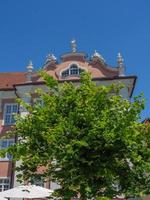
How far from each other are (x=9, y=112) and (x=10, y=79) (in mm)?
4849

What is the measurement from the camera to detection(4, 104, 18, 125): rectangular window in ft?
109

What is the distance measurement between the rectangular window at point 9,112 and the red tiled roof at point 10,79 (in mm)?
1484

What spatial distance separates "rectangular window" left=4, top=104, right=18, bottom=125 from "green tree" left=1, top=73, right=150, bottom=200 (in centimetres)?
1572

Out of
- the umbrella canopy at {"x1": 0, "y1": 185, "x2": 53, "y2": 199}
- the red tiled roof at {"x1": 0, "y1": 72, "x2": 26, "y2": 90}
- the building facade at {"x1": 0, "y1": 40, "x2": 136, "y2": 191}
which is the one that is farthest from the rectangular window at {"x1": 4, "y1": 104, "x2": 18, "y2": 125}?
the umbrella canopy at {"x1": 0, "y1": 185, "x2": 53, "y2": 199}

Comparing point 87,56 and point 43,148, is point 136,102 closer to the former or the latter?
point 43,148

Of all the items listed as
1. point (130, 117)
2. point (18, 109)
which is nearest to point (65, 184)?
point (130, 117)

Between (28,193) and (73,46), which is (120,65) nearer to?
(73,46)

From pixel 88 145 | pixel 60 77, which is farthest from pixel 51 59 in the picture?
pixel 88 145

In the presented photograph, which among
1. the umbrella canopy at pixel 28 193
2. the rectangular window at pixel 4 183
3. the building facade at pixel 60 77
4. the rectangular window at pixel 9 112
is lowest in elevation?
the umbrella canopy at pixel 28 193

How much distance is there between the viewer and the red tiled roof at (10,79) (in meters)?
35.3

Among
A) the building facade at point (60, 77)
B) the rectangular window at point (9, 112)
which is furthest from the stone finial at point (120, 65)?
the rectangular window at point (9, 112)

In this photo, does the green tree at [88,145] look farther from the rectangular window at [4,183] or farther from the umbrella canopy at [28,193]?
the rectangular window at [4,183]

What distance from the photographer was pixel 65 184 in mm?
16156

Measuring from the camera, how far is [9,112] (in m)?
33.7
